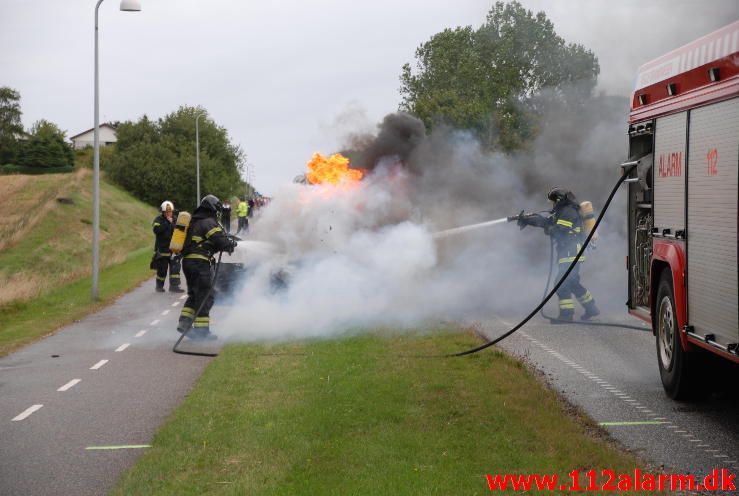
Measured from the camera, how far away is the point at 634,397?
8.03 m

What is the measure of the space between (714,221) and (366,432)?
10.2 feet

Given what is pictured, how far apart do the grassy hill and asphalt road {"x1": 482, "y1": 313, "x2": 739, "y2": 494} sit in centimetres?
781

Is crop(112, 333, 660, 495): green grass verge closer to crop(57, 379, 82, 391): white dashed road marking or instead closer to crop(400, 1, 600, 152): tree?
crop(57, 379, 82, 391): white dashed road marking

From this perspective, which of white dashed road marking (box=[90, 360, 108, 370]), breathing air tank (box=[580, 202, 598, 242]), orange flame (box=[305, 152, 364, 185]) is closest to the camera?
white dashed road marking (box=[90, 360, 108, 370])

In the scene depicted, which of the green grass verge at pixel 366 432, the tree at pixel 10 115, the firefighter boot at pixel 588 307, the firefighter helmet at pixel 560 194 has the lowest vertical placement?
the green grass verge at pixel 366 432

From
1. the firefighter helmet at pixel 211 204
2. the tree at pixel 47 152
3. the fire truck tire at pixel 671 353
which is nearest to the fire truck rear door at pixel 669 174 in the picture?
the fire truck tire at pixel 671 353

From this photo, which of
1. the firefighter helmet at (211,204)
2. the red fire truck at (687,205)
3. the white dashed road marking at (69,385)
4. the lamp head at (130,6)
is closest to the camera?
the red fire truck at (687,205)

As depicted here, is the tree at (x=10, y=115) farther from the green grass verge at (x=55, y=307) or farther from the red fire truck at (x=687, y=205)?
the red fire truck at (x=687, y=205)

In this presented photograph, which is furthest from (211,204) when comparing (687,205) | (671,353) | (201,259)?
(687,205)

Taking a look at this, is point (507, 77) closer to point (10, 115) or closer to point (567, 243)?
point (567, 243)

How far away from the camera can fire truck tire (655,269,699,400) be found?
7461 millimetres

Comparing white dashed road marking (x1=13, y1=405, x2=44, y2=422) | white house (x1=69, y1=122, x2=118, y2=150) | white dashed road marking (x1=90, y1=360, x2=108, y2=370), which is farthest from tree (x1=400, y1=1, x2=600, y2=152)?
white house (x1=69, y1=122, x2=118, y2=150)

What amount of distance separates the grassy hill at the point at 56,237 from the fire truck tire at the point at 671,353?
9.04m

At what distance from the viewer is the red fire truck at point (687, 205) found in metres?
6.19
